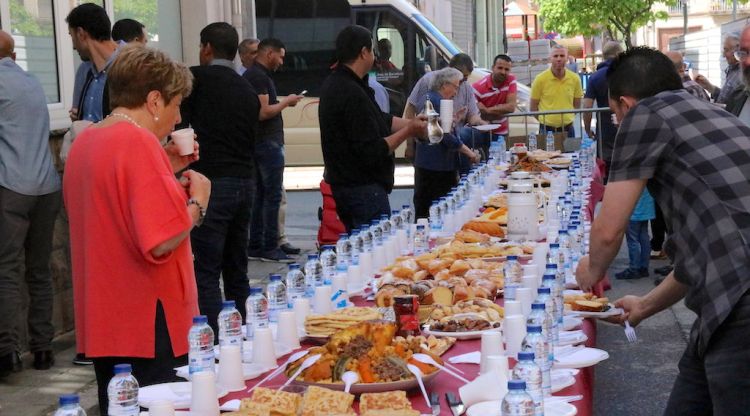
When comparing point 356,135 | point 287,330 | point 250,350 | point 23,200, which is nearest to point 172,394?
point 250,350

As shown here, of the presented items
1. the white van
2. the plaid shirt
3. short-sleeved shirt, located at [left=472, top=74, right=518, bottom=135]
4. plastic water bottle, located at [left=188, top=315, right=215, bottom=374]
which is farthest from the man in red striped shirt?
plastic water bottle, located at [left=188, top=315, right=215, bottom=374]

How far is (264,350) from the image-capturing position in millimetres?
4039

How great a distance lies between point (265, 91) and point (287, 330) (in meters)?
6.84

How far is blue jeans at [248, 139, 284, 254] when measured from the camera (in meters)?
11.3

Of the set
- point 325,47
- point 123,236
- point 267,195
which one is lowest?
point 267,195

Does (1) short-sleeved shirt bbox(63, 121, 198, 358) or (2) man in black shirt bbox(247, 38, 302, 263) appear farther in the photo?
(2) man in black shirt bbox(247, 38, 302, 263)

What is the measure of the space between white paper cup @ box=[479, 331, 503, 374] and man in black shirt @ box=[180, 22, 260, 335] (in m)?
3.30

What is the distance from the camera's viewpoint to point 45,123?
728cm

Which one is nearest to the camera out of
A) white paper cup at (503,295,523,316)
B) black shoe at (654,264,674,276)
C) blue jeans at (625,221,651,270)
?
white paper cup at (503,295,523,316)

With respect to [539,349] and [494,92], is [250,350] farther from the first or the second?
[494,92]

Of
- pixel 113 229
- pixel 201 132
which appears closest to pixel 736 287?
pixel 113 229

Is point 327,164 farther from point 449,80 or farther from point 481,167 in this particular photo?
point 449,80

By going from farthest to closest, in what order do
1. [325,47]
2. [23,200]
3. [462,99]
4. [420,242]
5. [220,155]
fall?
[325,47], [462,99], [23,200], [220,155], [420,242]

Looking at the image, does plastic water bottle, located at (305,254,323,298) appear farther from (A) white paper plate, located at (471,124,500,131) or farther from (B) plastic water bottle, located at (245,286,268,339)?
(A) white paper plate, located at (471,124,500,131)
